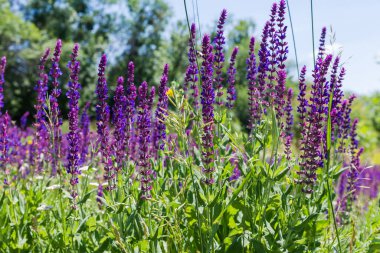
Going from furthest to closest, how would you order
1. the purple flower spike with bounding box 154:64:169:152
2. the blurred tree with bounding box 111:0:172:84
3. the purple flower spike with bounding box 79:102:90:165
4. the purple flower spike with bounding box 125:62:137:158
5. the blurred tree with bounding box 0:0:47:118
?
the blurred tree with bounding box 111:0:172:84, the blurred tree with bounding box 0:0:47:118, the purple flower spike with bounding box 79:102:90:165, the purple flower spike with bounding box 154:64:169:152, the purple flower spike with bounding box 125:62:137:158

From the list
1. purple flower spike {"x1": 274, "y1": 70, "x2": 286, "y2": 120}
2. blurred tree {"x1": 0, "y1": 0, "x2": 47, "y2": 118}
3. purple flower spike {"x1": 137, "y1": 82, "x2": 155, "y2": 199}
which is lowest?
purple flower spike {"x1": 137, "y1": 82, "x2": 155, "y2": 199}

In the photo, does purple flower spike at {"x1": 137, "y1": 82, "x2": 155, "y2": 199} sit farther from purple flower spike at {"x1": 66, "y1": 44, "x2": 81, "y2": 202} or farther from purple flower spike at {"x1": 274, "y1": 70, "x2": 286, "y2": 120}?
purple flower spike at {"x1": 274, "y1": 70, "x2": 286, "y2": 120}

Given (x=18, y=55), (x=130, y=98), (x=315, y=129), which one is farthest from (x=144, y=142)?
(x=18, y=55)

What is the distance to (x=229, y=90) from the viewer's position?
12.6 feet

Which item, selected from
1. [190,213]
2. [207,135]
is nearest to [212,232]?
[190,213]

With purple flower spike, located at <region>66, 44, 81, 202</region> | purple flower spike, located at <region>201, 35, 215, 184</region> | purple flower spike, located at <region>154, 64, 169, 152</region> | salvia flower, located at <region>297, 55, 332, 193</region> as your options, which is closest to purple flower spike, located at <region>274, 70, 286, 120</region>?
salvia flower, located at <region>297, 55, 332, 193</region>

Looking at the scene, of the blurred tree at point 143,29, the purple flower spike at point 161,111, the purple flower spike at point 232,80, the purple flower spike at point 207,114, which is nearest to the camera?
the purple flower spike at point 207,114

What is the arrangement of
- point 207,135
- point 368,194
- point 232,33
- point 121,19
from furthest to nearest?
1. point 121,19
2. point 232,33
3. point 368,194
4. point 207,135

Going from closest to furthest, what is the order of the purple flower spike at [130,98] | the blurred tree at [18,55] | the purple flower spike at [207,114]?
the purple flower spike at [207,114]
the purple flower spike at [130,98]
the blurred tree at [18,55]

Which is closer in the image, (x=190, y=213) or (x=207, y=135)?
(x=207, y=135)

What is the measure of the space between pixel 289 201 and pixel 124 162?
1.29 m

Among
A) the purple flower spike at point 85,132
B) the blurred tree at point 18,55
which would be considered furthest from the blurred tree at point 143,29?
the purple flower spike at point 85,132

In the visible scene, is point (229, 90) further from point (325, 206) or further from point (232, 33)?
point (232, 33)

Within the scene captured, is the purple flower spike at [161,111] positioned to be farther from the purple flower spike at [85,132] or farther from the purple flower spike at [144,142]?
the purple flower spike at [85,132]
